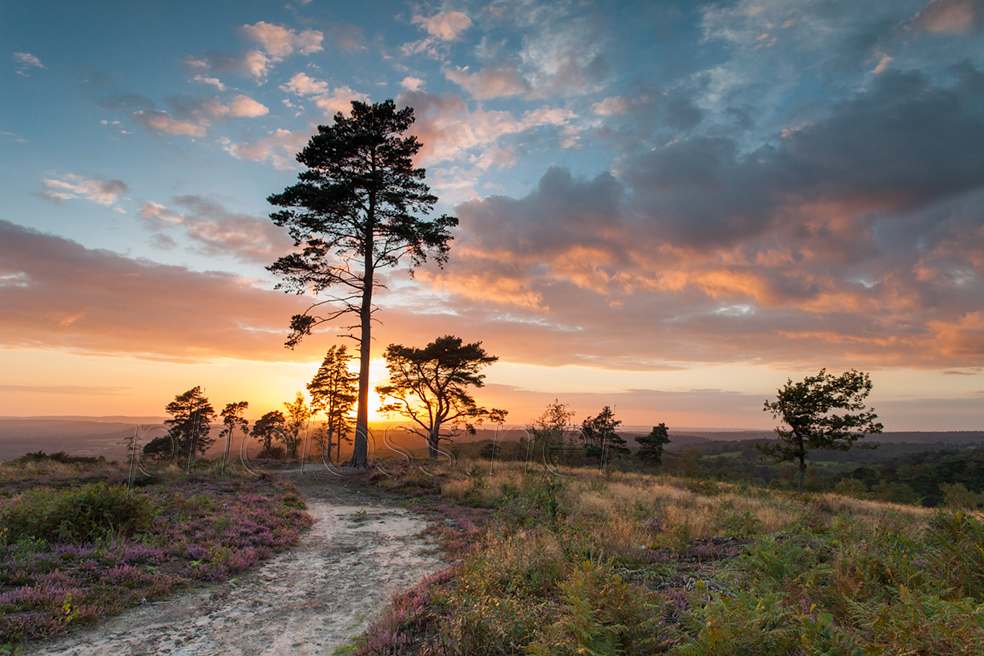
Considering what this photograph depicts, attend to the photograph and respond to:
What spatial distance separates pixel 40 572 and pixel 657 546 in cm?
956

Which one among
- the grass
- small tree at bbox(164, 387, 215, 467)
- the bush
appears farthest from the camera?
small tree at bbox(164, 387, 215, 467)

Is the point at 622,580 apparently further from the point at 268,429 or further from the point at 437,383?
the point at 268,429

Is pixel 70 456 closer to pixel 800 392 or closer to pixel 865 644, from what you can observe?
pixel 865 644

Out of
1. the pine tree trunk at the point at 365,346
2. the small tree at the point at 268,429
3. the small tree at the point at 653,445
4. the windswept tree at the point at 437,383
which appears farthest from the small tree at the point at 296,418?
the small tree at the point at 653,445

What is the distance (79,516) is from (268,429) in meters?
46.3

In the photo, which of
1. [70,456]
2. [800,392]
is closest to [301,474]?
[70,456]

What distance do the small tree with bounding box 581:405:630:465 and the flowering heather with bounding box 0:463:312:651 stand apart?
38743mm

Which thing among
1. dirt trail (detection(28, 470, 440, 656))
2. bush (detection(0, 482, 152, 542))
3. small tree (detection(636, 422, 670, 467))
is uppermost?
bush (detection(0, 482, 152, 542))

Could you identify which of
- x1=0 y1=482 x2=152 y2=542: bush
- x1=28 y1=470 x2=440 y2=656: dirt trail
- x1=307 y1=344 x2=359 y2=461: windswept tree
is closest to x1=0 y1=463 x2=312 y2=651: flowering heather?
x1=0 y1=482 x2=152 y2=542: bush

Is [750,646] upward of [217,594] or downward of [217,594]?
upward

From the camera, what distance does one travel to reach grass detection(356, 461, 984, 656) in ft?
11.2

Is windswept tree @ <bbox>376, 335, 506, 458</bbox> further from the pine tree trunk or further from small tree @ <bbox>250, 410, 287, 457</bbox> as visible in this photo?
small tree @ <bbox>250, 410, 287, 457</bbox>

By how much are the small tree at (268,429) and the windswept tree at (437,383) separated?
21.2 m

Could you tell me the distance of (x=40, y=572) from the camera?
245 inches
